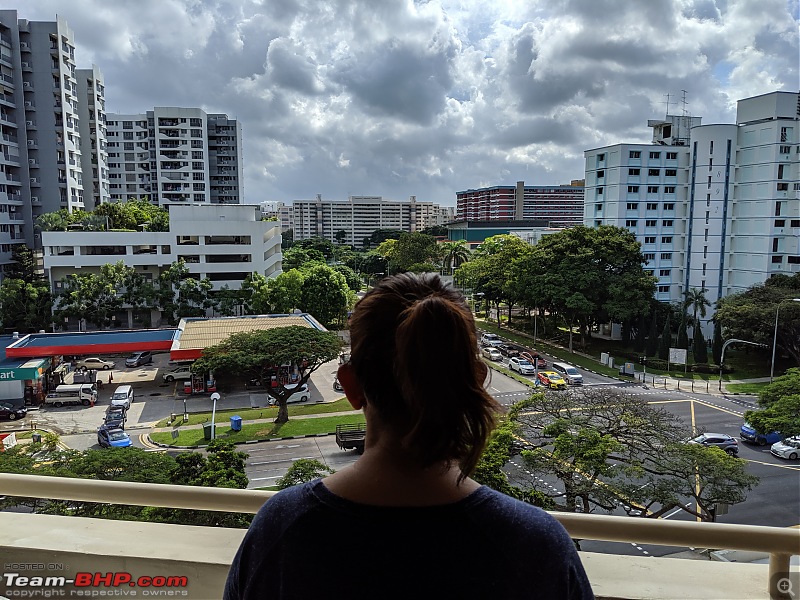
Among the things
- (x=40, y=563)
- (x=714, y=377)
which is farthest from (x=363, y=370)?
(x=714, y=377)

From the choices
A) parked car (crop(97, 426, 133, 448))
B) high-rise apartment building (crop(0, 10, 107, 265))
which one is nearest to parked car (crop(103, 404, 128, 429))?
parked car (crop(97, 426, 133, 448))

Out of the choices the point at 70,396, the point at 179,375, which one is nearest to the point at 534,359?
the point at 179,375

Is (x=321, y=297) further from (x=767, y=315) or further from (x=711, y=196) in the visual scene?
(x=711, y=196)

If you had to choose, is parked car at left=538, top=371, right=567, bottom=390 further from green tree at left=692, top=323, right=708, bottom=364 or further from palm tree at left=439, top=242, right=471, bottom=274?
palm tree at left=439, top=242, right=471, bottom=274

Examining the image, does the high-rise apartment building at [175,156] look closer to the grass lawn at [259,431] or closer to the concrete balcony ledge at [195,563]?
the grass lawn at [259,431]

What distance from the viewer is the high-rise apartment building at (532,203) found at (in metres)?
39.2

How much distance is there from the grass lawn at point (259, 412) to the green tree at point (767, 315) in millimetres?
6594

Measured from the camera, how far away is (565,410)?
4.90 m

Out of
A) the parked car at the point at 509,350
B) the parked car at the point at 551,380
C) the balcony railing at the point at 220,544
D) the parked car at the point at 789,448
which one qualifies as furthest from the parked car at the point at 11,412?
the parked car at the point at 789,448

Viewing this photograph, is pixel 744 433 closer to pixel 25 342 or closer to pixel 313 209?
pixel 25 342

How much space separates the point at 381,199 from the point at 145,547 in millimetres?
45633

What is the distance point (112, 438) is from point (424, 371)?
7.00 m

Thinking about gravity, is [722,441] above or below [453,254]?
below

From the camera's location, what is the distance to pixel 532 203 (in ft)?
131
